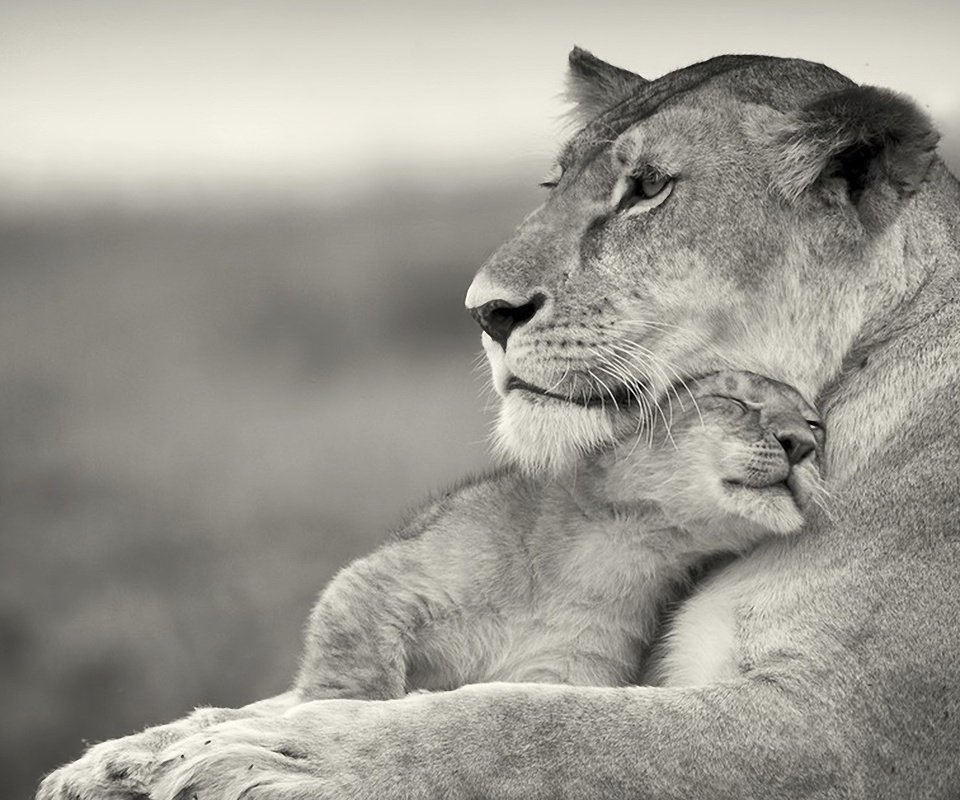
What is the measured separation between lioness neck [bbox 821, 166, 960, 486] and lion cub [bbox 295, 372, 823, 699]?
0.29 ft

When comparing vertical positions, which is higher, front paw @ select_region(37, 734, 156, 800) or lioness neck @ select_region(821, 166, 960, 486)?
lioness neck @ select_region(821, 166, 960, 486)

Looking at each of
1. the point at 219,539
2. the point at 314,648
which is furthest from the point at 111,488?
the point at 314,648

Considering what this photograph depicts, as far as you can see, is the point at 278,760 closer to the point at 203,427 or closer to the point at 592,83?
the point at 592,83

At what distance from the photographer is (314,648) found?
4.43 metres

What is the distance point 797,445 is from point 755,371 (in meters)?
0.25

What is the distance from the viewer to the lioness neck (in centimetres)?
419

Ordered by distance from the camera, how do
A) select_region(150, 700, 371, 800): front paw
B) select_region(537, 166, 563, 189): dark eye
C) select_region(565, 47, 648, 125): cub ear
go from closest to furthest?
select_region(150, 700, 371, 800): front paw < select_region(537, 166, 563, 189): dark eye < select_region(565, 47, 648, 125): cub ear

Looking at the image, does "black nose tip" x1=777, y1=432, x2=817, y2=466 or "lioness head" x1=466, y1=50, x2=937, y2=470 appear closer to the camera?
"black nose tip" x1=777, y1=432, x2=817, y2=466

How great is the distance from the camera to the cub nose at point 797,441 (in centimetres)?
420

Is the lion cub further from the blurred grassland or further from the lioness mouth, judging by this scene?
the blurred grassland

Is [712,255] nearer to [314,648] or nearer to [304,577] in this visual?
[314,648]

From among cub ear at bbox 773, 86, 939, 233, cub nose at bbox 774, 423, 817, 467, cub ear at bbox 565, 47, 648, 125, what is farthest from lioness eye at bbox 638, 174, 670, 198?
cub ear at bbox 565, 47, 648, 125

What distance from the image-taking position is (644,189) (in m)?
4.52

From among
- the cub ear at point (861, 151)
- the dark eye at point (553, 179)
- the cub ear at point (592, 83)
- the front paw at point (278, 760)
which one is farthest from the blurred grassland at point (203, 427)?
the front paw at point (278, 760)
